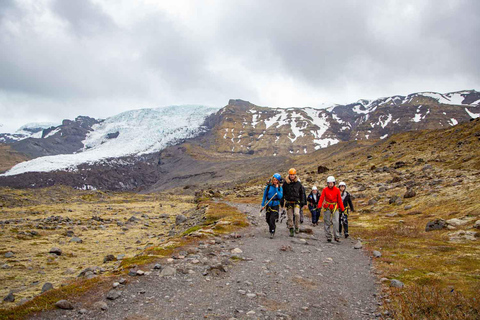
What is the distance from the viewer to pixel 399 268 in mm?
9312

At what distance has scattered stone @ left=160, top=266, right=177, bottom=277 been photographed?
8.01 meters

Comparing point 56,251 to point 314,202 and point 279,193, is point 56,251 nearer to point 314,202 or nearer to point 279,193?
point 279,193

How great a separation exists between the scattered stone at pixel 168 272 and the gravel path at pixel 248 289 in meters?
0.06

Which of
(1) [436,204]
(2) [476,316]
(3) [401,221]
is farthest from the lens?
(1) [436,204]

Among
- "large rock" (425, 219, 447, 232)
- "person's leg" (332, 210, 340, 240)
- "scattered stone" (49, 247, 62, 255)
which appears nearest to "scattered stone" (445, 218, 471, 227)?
"large rock" (425, 219, 447, 232)

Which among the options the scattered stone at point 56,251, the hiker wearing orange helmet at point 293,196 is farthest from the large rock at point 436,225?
the scattered stone at point 56,251

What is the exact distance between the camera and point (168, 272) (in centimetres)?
812

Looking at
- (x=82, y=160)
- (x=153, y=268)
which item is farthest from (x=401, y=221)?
(x=82, y=160)

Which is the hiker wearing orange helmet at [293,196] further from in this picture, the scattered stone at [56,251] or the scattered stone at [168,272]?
the scattered stone at [56,251]

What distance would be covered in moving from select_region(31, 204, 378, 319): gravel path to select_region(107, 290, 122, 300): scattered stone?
9 centimetres

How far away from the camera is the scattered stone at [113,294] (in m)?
6.39

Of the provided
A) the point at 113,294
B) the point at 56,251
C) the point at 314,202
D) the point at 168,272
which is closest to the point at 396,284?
the point at 168,272

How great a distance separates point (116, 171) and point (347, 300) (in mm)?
172762

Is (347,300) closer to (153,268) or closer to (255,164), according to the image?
(153,268)
